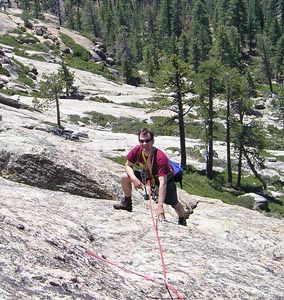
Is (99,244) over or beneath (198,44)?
beneath

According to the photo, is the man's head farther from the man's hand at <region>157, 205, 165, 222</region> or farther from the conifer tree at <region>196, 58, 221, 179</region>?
the conifer tree at <region>196, 58, 221, 179</region>

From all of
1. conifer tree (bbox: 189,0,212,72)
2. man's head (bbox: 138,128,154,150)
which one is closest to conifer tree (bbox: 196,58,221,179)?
man's head (bbox: 138,128,154,150)

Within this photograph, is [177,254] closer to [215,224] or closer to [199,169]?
[215,224]

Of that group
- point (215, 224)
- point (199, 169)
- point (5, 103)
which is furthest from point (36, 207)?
point (5, 103)

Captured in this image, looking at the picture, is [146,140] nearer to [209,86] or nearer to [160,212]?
[160,212]

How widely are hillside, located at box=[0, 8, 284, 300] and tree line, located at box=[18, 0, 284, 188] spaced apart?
948 inches

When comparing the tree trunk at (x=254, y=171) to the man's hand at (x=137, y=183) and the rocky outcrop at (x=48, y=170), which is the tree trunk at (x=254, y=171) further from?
the man's hand at (x=137, y=183)

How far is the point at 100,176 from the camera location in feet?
38.5

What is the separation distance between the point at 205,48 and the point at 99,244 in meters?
109

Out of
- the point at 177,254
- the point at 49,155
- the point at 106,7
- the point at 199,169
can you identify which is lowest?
the point at 199,169

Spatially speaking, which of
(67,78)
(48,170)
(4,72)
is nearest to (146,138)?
(48,170)

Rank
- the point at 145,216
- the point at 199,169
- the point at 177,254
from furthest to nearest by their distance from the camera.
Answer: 1. the point at 199,169
2. the point at 145,216
3. the point at 177,254

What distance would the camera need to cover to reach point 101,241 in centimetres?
743

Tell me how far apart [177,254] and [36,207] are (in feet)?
9.07
